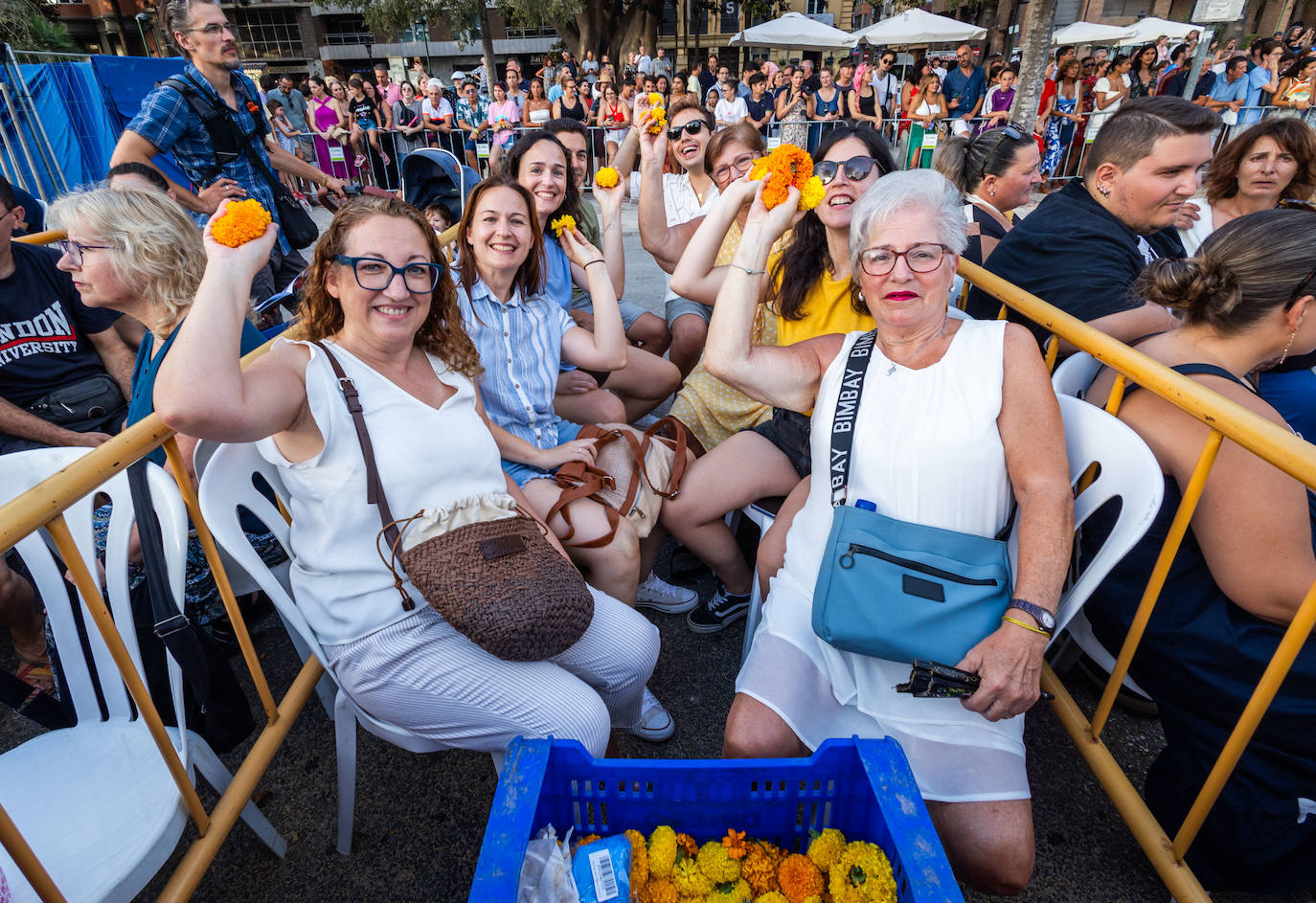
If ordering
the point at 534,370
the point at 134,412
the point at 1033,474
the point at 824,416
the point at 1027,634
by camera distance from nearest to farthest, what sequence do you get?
the point at 1027,634 → the point at 1033,474 → the point at 824,416 → the point at 134,412 → the point at 534,370

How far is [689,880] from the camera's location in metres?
1.33

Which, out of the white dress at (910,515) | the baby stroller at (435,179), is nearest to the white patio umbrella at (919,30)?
the baby stroller at (435,179)

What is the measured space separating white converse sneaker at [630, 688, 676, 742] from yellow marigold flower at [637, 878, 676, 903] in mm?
881

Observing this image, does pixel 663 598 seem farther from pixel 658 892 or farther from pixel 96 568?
pixel 96 568

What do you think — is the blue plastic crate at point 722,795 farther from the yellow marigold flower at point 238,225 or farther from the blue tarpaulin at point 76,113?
the blue tarpaulin at point 76,113

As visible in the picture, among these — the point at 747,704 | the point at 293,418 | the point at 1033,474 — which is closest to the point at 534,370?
the point at 293,418

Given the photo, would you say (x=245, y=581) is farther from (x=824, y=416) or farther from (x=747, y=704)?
(x=824, y=416)

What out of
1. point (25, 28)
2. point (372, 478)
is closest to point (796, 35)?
point (372, 478)

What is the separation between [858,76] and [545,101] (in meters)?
6.13

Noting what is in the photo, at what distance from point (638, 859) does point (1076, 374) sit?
1958mm

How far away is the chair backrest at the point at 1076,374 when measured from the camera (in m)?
2.16

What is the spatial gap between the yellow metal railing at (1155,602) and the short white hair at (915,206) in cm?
47

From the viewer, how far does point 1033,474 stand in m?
1.71

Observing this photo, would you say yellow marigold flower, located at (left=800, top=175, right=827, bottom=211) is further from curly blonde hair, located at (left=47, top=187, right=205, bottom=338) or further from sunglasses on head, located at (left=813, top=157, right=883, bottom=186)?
curly blonde hair, located at (left=47, top=187, right=205, bottom=338)
